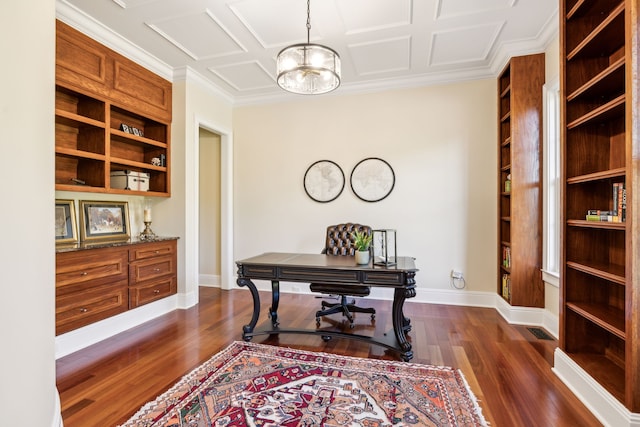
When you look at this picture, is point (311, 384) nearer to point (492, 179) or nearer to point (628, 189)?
point (628, 189)

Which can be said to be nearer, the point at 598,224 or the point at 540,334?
the point at 598,224

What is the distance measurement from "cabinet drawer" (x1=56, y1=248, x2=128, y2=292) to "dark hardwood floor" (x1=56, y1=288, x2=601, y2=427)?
56 cm

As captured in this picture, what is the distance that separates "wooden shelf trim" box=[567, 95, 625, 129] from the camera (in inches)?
68.3

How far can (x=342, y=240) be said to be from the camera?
12.2ft

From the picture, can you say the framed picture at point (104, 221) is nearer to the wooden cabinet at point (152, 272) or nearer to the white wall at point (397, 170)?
the wooden cabinet at point (152, 272)

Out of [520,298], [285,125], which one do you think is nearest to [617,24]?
[520,298]

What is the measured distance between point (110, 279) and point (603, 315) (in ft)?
12.6

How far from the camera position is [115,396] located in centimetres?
201

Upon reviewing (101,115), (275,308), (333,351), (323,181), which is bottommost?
(333,351)

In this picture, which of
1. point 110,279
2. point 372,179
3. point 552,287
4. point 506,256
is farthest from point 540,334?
point 110,279

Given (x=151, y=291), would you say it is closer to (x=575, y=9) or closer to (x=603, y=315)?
(x=603, y=315)

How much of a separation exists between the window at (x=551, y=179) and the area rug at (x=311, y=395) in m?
1.71

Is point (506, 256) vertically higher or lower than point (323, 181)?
lower

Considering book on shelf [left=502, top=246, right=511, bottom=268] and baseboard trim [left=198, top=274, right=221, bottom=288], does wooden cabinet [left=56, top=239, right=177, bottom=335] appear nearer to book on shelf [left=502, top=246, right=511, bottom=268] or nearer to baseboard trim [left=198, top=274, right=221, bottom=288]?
baseboard trim [left=198, top=274, right=221, bottom=288]
